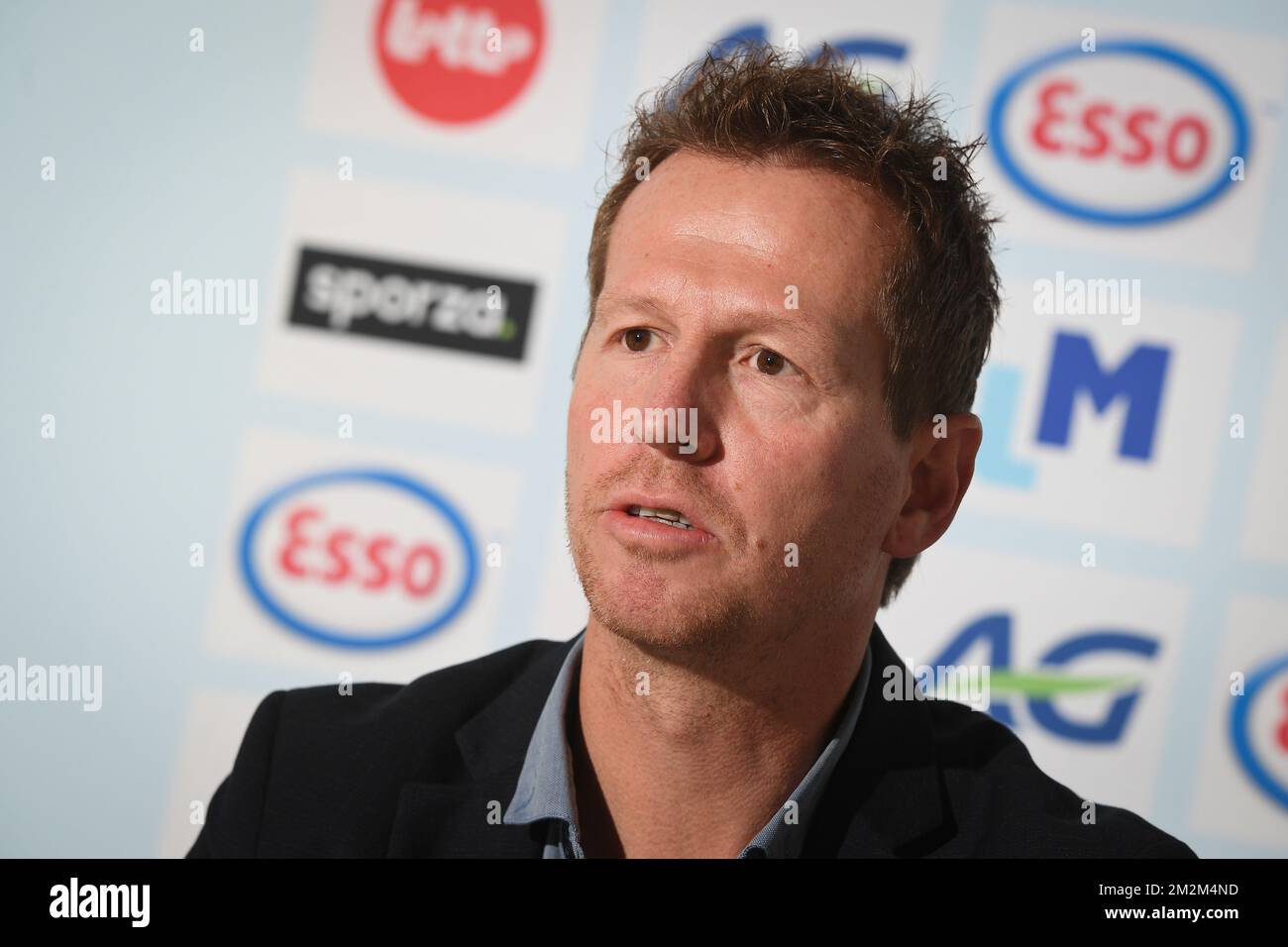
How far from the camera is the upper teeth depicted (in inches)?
71.6

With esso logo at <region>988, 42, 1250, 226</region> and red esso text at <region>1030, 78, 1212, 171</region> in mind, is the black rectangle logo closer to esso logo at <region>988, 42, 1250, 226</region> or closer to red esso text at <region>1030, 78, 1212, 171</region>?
esso logo at <region>988, 42, 1250, 226</region>

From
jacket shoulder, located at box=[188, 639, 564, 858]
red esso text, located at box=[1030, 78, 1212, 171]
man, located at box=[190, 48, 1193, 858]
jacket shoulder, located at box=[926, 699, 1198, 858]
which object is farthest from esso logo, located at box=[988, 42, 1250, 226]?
jacket shoulder, located at box=[188, 639, 564, 858]

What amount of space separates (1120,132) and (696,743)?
314cm

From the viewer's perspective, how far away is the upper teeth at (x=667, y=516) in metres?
1.82

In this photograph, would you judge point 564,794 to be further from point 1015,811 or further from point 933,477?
point 933,477

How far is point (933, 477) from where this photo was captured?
2201 mm

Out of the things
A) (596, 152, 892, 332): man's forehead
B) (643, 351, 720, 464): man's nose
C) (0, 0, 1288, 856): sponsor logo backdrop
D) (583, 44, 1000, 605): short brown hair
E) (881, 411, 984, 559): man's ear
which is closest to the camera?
(643, 351, 720, 464): man's nose

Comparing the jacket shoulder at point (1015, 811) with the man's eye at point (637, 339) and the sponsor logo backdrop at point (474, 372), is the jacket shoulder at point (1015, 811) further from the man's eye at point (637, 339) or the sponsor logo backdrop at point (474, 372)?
the sponsor logo backdrop at point (474, 372)

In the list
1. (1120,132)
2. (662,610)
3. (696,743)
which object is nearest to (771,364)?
(662,610)

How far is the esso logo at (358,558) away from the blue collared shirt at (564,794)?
1.99 m

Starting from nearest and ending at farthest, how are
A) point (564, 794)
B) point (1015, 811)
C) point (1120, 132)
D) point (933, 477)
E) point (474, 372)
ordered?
Result: 1. point (564, 794)
2. point (1015, 811)
3. point (933, 477)
4. point (474, 372)
5. point (1120, 132)

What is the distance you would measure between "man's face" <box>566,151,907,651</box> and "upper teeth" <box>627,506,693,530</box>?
0.03 feet

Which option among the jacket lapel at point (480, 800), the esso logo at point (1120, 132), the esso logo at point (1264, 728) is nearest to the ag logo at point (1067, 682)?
the esso logo at point (1264, 728)
